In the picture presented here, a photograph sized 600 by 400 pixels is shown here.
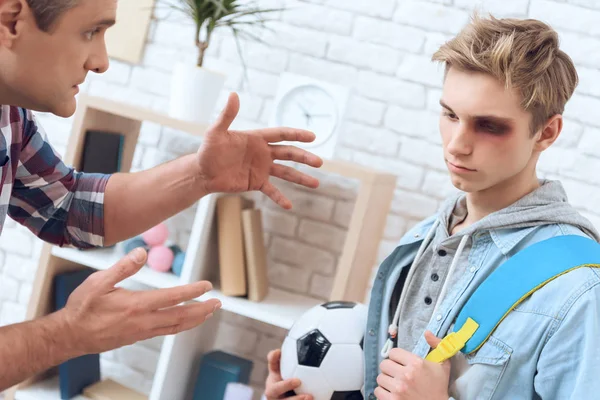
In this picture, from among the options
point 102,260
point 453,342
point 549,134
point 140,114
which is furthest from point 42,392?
point 549,134

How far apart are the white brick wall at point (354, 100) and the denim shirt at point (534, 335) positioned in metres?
0.88

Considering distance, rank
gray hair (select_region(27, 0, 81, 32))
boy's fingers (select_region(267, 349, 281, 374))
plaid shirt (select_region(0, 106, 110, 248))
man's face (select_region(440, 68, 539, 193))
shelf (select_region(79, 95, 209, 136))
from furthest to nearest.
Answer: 1. shelf (select_region(79, 95, 209, 136))
2. boy's fingers (select_region(267, 349, 281, 374))
3. plaid shirt (select_region(0, 106, 110, 248))
4. man's face (select_region(440, 68, 539, 193))
5. gray hair (select_region(27, 0, 81, 32))

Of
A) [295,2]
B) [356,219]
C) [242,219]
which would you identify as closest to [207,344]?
[242,219]

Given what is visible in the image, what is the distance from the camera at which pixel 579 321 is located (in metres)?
1.26

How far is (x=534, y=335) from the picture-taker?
4.21 feet

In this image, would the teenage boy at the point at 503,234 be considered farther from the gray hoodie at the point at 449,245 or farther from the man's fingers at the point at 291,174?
the man's fingers at the point at 291,174

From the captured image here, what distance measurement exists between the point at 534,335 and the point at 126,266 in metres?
0.74

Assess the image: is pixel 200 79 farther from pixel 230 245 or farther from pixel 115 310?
pixel 115 310

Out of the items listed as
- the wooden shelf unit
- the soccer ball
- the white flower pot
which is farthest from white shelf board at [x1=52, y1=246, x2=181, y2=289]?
the soccer ball

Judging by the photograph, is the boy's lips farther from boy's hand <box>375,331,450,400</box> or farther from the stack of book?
the stack of book

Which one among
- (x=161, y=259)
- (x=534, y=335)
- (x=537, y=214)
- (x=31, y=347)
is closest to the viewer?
(x=31, y=347)

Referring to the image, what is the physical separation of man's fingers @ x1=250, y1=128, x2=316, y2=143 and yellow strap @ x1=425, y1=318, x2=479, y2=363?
0.52m

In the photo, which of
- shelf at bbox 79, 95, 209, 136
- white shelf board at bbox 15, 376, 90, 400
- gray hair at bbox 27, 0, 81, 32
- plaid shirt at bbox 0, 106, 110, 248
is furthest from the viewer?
white shelf board at bbox 15, 376, 90, 400

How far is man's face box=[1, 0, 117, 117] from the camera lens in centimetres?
127
